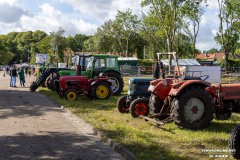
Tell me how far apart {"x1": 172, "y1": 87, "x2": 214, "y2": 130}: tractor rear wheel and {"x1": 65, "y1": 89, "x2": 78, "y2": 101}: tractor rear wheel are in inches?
294

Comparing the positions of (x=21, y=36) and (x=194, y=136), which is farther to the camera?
(x=21, y=36)

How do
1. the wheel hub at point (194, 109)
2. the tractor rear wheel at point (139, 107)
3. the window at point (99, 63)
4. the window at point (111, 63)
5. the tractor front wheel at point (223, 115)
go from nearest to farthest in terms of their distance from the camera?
the wheel hub at point (194, 109)
the tractor front wheel at point (223, 115)
the tractor rear wheel at point (139, 107)
the window at point (99, 63)
the window at point (111, 63)

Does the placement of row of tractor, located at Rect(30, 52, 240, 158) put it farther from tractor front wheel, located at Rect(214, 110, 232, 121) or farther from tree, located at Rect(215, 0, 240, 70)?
tree, located at Rect(215, 0, 240, 70)

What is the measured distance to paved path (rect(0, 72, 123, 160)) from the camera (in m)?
6.66

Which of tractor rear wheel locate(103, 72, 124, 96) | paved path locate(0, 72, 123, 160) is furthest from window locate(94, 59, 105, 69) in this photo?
paved path locate(0, 72, 123, 160)

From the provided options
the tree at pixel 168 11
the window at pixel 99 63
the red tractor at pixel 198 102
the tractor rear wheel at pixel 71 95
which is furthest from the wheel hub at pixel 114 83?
the tree at pixel 168 11

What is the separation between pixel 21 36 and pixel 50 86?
119845mm

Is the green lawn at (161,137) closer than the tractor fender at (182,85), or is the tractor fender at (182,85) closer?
the green lawn at (161,137)

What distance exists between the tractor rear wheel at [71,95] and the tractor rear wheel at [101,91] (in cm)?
82

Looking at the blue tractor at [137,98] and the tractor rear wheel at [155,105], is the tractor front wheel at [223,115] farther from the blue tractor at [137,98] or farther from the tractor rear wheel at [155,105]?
the blue tractor at [137,98]

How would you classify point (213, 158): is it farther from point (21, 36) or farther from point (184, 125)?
point (21, 36)

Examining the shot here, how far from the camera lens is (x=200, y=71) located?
91.6 ft

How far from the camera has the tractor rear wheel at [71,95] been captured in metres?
15.2

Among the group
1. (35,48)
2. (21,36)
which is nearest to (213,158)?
(35,48)
